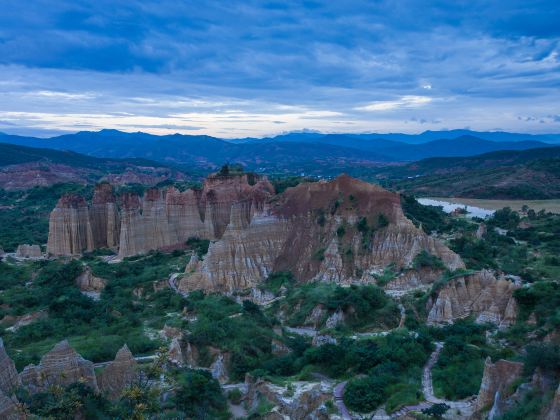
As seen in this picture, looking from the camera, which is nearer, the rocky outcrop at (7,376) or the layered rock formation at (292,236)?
the rocky outcrop at (7,376)

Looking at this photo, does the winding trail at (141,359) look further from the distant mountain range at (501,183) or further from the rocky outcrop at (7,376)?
the distant mountain range at (501,183)

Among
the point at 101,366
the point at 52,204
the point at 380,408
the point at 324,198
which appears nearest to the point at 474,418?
the point at 380,408

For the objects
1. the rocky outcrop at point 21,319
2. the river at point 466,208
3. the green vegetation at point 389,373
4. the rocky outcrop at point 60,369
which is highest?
the rocky outcrop at point 60,369

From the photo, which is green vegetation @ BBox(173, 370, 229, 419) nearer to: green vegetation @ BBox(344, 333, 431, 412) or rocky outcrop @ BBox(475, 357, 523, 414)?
green vegetation @ BBox(344, 333, 431, 412)

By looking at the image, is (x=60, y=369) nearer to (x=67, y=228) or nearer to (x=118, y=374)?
(x=118, y=374)

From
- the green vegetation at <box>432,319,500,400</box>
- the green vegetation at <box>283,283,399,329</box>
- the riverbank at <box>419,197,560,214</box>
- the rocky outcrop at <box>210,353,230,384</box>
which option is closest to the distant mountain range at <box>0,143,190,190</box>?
the riverbank at <box>419,197,560,214</box>

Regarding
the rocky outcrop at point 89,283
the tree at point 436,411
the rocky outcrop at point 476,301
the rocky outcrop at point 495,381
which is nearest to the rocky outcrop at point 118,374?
the tree at point 436,411

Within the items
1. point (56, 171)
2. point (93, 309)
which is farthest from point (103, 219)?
point (56, 171)
